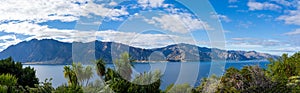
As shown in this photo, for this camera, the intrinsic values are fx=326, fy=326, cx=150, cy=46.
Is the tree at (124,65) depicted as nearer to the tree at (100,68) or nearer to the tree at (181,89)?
the tree at (100,68)

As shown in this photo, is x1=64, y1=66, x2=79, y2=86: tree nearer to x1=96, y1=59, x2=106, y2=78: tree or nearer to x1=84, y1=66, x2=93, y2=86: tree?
x1=84, y1=66, x2=93, y2=86: tree

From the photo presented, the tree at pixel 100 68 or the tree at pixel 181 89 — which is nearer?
the tree at pixel 181 89

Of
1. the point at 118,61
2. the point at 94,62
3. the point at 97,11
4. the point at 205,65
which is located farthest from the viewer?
the point at 205,65

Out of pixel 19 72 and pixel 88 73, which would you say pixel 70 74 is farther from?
pixel 19 72

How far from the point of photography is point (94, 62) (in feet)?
61.9

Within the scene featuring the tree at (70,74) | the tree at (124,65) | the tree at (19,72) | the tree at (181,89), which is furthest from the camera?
the tree at (70,74)

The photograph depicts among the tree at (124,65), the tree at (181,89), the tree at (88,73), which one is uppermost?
the tree at (124,65)

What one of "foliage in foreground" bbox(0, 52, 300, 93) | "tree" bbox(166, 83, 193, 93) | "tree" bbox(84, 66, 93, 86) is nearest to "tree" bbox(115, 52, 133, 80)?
"foliage in foreground" bbox(0, 52, 300, 93)

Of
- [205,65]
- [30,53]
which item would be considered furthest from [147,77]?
[30,53]

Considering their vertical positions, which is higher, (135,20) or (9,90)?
(135,20)

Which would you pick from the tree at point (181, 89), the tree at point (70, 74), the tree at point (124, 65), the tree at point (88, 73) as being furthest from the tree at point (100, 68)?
the tree at point (181, 89)

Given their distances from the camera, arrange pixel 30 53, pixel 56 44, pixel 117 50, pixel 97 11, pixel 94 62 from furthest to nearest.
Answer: pixel 30 53 < pixel 56 44 < pixel 94 62 < pixel 117 50 < pixel 97 11

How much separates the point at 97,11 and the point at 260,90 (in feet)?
26.5

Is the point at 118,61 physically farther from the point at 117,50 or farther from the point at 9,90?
the point at 9,90
